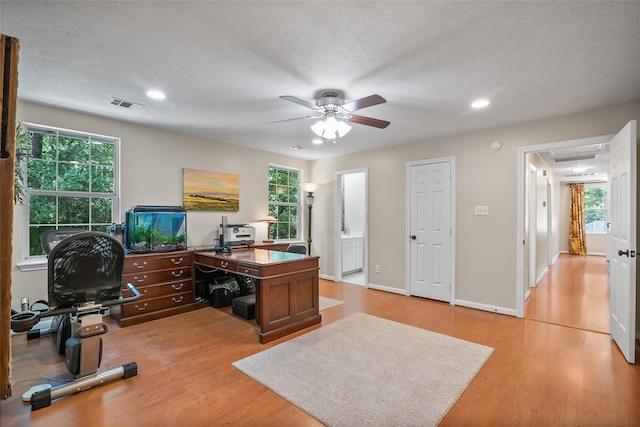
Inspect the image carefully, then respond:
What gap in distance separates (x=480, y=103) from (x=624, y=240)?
1.80 meters

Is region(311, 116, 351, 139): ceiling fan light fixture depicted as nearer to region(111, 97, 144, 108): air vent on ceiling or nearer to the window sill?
region(111, 97, 144, 108): air vent on ceiling

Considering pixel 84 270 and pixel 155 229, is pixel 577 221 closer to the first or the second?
pixel 155 229

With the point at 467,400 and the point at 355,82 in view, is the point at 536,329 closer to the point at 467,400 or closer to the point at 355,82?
the point at 467,400

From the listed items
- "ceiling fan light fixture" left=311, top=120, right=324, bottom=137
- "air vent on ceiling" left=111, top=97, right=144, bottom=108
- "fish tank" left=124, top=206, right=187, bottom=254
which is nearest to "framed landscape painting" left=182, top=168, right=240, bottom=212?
"fish tank" left=124, top=206, right=187, bottom=254

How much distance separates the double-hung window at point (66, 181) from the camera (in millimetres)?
3252

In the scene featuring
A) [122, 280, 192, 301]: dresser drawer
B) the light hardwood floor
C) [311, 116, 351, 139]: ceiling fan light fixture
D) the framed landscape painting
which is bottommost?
the light hardwood floor

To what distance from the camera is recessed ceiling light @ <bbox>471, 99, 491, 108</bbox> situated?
3.02 m

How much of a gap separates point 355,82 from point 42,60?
97.4 inches

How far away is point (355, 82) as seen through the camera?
261cm

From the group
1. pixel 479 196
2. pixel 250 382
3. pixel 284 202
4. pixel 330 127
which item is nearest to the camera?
pixel 250 382

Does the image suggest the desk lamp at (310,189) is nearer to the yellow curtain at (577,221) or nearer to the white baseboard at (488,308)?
Result: the white baseboard at (488,308)

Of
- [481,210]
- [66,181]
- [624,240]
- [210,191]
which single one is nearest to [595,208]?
[481,210]

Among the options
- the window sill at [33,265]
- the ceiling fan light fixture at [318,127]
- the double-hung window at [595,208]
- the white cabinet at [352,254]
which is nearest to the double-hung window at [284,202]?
the white cabinet at [352,254]

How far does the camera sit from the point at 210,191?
469 cm
